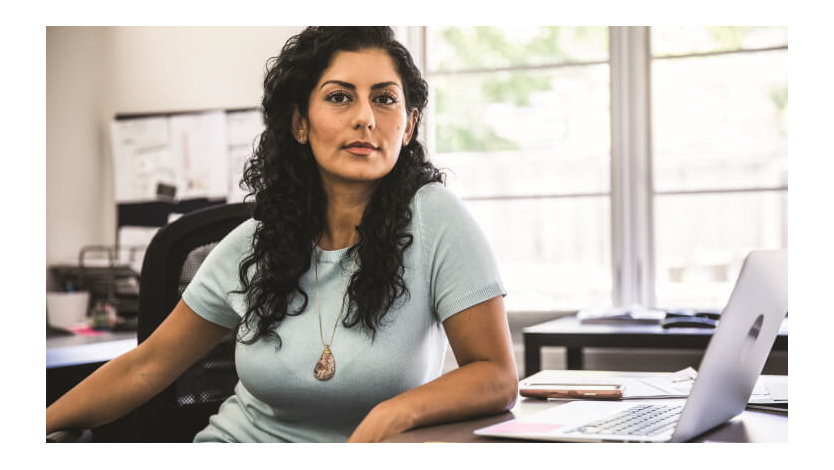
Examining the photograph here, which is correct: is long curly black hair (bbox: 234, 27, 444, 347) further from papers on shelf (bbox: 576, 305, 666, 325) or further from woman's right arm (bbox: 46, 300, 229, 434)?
papers on shelf (bbox: 576, 305, 666, 325)

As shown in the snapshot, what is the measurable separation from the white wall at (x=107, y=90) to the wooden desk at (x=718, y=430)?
2445 millimetres

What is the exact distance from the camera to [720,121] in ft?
9.66

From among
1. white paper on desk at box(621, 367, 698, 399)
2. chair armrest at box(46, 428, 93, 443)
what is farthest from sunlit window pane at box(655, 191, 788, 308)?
chair armrest at box(46, 428, 93, 443)

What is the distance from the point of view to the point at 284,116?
1.41 meters

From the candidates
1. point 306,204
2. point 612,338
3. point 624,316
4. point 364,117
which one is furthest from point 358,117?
point 624,316

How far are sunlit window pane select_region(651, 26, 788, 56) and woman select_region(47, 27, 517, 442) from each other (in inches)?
72.0

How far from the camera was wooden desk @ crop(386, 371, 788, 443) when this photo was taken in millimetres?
928

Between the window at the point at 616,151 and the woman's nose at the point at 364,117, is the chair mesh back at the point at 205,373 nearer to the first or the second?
the woman's nose at the point at 364,117

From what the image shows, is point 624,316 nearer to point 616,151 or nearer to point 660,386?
point 616,151

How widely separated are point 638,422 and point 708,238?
2172 millimetres

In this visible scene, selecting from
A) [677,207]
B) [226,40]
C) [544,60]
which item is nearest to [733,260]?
[677,207]
